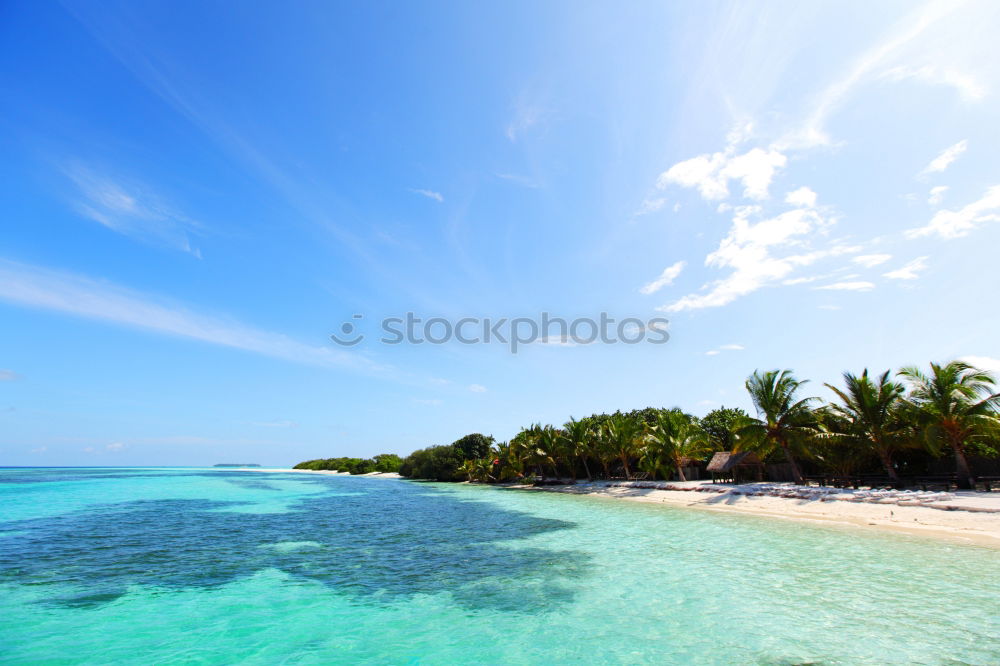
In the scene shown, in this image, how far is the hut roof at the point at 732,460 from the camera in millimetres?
35312

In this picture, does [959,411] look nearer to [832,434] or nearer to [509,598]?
[832,434]

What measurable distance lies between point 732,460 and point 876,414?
11.6 m

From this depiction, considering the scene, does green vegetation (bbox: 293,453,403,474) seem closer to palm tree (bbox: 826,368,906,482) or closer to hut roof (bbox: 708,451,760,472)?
hut roof (bbox: 708,451,760,472)

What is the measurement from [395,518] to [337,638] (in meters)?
18.9

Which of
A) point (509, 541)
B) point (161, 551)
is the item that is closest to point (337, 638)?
point (509, 541)

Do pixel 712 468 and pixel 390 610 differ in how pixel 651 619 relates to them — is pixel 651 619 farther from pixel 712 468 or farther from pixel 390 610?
pixel 712 468

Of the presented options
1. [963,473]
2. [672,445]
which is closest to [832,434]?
[963,473]

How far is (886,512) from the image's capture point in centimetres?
2011

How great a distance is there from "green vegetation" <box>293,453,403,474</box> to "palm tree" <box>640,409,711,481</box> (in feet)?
194

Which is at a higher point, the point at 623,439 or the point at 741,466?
the point at 623,439

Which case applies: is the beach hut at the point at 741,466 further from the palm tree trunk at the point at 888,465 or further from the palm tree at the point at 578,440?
the palm tree at the point at 578,440

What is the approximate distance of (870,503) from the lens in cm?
2211

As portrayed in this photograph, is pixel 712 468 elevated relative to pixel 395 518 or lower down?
elevated

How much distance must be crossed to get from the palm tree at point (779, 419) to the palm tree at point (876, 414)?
2033 millimetres
